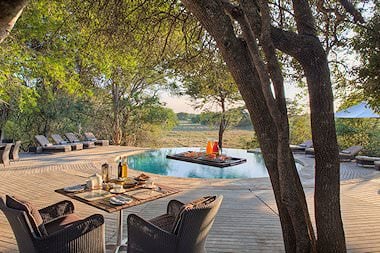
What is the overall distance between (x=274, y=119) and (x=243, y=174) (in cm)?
756

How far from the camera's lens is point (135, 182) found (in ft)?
10.6

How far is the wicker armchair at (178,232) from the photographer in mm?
2205

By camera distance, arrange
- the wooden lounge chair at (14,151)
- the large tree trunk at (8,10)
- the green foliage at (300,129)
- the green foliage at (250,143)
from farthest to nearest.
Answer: the green foliage at (250,143) → the green foliage at (300,129) → the wooden lounge chair at (14,151) → the large tree trunk at (8,10)

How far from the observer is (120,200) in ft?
8.55

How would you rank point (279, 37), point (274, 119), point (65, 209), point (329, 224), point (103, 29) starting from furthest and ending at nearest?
point (103, 29), point (65, 209), point (279, 37), point (329, 224), point (274, 119)

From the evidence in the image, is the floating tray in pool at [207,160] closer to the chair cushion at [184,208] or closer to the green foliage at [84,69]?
the green foliage at [84,69]

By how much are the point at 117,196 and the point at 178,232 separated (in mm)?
836

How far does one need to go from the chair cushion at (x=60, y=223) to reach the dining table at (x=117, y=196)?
0.24 m

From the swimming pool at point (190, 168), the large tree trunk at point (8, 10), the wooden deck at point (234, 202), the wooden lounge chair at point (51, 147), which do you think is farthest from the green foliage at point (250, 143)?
the large tree trunk at point (8, 10)

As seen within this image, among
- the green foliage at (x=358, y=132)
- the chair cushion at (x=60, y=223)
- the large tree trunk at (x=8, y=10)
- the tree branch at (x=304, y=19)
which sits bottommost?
the chair cushion at (x=60, y=223)

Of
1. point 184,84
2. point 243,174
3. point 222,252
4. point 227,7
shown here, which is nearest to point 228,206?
point 222,252

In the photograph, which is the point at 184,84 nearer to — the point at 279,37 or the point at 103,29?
the point at 103,29

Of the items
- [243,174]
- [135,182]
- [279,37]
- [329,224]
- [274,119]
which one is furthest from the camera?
[243,174]

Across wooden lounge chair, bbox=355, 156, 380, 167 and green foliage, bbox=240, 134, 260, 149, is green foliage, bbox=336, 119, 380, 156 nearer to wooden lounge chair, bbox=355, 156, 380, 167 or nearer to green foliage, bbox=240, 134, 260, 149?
wooden lounge chair, bbox=355, 156, 380, 167
